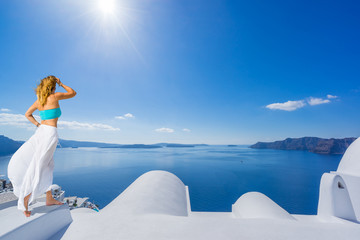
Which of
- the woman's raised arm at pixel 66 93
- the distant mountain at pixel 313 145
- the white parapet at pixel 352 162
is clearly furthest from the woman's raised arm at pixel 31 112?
the distant mountain at pixel 313 145

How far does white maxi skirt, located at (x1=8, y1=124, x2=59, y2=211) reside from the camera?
2213mm

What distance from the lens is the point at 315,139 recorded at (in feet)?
458

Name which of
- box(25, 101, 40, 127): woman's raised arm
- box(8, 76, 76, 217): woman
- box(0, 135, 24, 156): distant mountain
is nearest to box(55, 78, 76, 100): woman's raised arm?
box(8, 76, 76, 217): woman

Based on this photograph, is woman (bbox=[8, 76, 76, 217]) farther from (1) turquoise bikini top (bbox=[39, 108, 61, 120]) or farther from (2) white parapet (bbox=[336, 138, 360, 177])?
(2) white parapet (bbox=[336, 138, 360, 177])

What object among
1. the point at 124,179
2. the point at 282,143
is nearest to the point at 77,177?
the point at 124,179

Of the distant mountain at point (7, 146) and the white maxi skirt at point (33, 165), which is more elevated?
the white maxi skirt at point (33, 165)

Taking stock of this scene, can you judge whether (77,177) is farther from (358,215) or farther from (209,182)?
(358,215)

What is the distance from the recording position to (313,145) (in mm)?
132250

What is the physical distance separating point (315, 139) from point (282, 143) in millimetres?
27522

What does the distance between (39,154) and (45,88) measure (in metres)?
1.06

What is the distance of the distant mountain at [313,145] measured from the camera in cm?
10162

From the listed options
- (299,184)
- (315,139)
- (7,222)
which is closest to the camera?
(7,222)

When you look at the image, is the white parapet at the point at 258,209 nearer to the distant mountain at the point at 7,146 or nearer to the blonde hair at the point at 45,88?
the blonde hair at the point at 45,88

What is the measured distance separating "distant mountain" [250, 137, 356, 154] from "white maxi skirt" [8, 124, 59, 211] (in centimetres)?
14075
